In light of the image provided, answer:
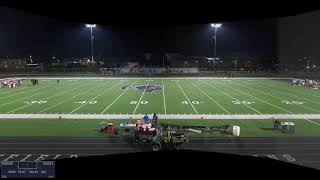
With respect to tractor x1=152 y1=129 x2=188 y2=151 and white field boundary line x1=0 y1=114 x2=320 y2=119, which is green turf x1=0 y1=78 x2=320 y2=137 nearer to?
white field boundary line x1=0 y1=114 x2=320 y2=119

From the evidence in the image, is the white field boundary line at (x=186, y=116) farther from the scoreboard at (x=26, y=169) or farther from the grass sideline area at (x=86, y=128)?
the scoreboard at (x=26, y=169)

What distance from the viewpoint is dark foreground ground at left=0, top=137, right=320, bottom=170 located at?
13273mm

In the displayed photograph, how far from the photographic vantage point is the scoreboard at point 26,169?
8.94 metres

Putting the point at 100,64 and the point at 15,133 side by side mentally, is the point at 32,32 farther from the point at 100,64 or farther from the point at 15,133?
the point at 15,133

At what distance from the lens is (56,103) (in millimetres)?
27203

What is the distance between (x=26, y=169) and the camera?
29.3ft

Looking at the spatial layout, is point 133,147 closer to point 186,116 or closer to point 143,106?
point 186,116

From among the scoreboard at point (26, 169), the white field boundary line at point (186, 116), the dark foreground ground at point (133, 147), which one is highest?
the scoreboard at point (26, 169)

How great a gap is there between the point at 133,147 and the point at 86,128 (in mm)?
4391

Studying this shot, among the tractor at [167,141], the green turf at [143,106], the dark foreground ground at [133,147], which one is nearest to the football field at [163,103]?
the green turf at [143,106]

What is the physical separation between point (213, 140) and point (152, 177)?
20.4 feet

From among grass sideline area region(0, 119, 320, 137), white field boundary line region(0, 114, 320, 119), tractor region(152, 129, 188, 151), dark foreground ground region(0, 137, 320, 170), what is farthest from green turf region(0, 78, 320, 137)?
tractor region(152, 129, 188, 151)

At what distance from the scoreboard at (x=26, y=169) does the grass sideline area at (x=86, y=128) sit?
299 inches

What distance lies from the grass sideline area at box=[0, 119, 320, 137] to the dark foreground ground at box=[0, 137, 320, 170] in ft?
2.88
